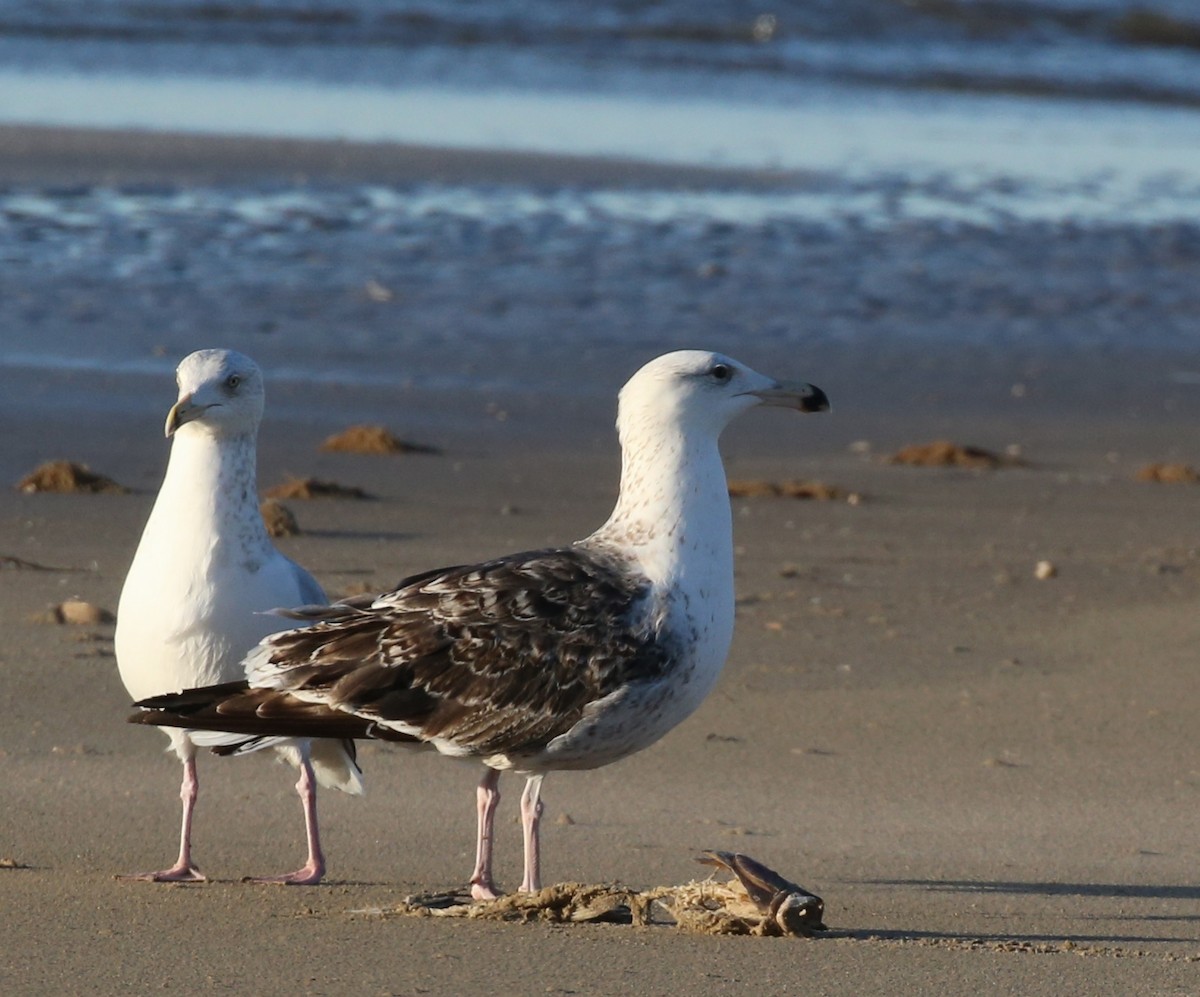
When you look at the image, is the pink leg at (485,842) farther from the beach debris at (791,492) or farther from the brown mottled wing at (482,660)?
the beach debris at (791,492)

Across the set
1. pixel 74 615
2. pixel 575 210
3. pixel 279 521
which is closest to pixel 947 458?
pixel 279 521

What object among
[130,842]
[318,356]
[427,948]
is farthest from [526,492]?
[427,948]

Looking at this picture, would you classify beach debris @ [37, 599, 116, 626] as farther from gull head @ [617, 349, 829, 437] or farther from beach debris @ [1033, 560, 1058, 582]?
beach debris @ [1033, 560, 1058, 582]

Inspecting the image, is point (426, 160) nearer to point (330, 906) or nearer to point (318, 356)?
point (318, 356)

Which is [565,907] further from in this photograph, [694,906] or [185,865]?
[185,865]

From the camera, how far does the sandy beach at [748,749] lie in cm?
432

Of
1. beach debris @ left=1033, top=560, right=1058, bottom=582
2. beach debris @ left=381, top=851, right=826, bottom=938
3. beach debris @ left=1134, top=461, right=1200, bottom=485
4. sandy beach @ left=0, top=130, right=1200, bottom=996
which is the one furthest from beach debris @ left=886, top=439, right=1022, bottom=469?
beach debris @ left=381, top=851, right=826, bottom=938

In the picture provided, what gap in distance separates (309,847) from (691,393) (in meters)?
1.40

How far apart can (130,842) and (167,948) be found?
98 cm

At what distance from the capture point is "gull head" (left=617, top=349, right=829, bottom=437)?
16.6 ft

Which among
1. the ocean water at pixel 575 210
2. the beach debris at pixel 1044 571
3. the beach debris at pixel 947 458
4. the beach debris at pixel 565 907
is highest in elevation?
the ocean water at pixel 575 210

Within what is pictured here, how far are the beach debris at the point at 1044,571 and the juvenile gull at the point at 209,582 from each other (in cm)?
411

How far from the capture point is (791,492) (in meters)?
9.81

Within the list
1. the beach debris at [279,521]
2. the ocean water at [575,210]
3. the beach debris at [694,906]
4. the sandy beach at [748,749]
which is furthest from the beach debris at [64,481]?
the beach debris at [694,906]
